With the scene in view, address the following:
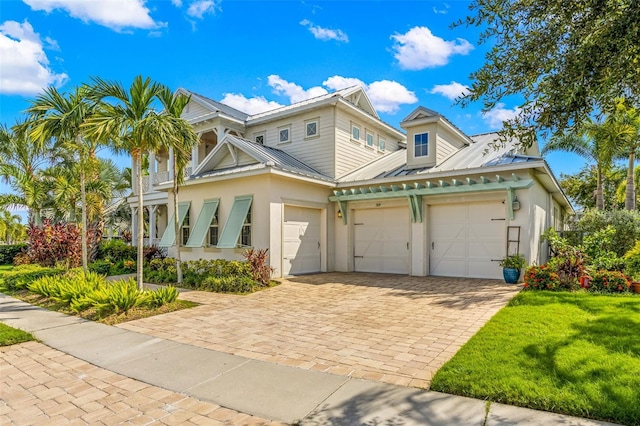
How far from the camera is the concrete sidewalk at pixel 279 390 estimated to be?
3.33 meters

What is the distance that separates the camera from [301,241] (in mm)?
13766

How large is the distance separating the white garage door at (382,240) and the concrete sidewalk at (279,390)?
965cm

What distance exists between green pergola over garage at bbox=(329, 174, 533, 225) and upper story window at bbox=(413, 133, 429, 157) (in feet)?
5.92

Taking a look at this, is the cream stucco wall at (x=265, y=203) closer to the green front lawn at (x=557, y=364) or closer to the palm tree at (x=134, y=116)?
the palm tree at (x=134, y=116)

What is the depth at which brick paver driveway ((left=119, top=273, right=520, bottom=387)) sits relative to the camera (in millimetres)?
4883

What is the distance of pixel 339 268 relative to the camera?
589 inches

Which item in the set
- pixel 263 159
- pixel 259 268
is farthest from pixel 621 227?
pixel 263 159

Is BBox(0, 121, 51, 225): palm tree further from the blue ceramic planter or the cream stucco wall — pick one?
the blue ceramic planter

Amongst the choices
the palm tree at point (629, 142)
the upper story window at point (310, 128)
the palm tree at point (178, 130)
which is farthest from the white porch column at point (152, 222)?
the palm tree at point (629, 142)

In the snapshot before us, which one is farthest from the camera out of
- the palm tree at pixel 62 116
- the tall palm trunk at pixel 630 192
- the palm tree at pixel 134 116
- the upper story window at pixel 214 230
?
the tall palm trunk at pixel 630 192

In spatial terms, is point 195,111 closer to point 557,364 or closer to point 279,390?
point 279,390

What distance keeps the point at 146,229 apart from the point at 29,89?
62.9 feet

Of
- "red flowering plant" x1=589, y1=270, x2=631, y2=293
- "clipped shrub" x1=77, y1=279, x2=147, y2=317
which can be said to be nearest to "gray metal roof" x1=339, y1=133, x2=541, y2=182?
"red flowering plant" x1=589, y1=270, x2=631, y2=293

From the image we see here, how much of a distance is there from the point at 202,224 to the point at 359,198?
6.07m
